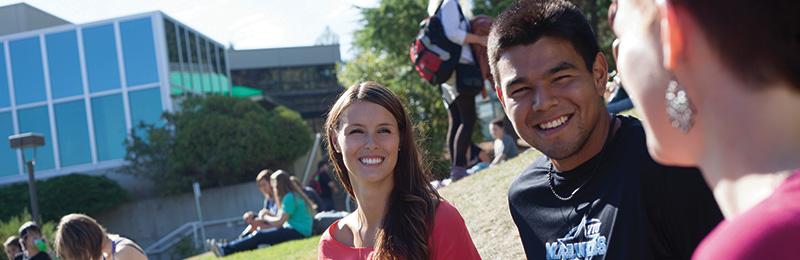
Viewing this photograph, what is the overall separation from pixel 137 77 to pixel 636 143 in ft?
102

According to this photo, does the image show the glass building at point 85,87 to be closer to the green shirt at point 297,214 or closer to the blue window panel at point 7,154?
the blue window panel at point 7,154

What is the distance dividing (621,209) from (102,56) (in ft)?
105

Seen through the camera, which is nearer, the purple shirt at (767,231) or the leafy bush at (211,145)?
the purple shirt at (767,231)

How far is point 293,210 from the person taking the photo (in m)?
11.3

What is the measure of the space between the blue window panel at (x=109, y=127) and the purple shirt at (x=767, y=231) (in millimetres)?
32181

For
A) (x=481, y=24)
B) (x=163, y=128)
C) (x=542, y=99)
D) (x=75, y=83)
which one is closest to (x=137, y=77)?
(x=75, y=83)

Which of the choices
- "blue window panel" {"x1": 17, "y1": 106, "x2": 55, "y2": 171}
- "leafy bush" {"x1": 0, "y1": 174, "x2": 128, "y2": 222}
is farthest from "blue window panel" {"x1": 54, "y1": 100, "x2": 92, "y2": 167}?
"leafy bush" {"x1": 0, "y1": 174, "x2": 128, "y2": 222}

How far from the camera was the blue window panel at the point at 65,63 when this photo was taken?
32.1 meters

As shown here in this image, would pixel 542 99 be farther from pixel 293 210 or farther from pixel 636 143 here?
pixel 293 210

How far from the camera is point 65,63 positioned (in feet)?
106

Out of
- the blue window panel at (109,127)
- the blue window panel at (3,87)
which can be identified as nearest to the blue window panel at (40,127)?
the blue window panel at (3,87)

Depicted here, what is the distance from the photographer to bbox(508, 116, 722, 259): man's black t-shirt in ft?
7.84

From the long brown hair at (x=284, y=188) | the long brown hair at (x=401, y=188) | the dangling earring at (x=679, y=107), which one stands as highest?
the dangling earring at (x=679, y=107)

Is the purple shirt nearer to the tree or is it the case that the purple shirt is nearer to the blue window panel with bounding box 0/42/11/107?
the tree
